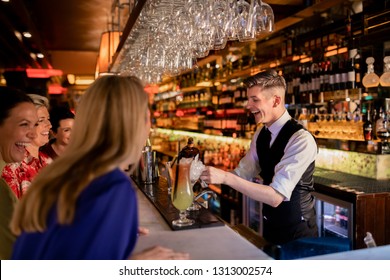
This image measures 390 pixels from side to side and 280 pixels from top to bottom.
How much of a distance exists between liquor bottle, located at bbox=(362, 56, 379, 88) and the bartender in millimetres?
1866

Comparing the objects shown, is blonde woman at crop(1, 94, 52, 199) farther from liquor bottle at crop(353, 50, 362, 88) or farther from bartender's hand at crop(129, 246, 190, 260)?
liquor bottle at crop(353, 50, 362, 88)

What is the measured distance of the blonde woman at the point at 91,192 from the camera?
0.88 m

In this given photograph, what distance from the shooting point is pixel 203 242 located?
146cm

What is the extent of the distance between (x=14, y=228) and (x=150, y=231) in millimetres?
711

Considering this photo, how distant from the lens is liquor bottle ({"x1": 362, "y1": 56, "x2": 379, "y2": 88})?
12.0 ft

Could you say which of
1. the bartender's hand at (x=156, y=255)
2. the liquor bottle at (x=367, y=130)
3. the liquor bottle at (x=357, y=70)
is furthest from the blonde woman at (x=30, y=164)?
the liquor bottle at (x=357, y=70)

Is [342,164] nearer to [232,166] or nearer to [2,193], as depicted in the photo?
[232,166]

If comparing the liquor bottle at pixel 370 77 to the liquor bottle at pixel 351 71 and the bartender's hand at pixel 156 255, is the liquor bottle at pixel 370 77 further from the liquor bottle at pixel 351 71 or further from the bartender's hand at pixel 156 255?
the bartender's hand at pixel 156 255

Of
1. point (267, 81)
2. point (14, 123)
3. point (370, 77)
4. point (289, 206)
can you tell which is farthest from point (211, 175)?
point (370, 77)

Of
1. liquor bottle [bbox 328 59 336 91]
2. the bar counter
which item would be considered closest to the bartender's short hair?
the bar counter

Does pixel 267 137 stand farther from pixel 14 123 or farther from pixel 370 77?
pixel 370 77

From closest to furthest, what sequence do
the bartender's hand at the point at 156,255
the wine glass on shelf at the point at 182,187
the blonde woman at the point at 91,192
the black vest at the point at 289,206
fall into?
the blonde woman at the point at 91,192
the bartender's hand at the point at 156,255
the wine glass on shelf at the point at 182,187
the black vest at the point at 289,206

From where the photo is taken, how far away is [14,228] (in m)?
0.99

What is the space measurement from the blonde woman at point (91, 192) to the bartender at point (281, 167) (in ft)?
3.38
